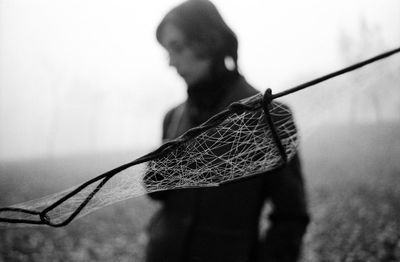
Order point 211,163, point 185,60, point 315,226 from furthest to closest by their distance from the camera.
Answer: point 315,226 → point 185,60 → point 211,163

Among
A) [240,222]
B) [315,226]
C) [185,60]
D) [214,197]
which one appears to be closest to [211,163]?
[214,197]

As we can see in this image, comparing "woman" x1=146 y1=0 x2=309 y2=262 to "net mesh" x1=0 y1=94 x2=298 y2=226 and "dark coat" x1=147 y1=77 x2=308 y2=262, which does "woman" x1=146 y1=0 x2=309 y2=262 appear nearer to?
"dark coat" x1=147 y1=77 x2=308 y2=262

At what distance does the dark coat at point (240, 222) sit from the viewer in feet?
4.38

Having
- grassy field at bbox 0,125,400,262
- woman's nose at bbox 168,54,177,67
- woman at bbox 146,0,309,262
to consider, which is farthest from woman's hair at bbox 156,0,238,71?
grassy field at bbox 0,125,400,262

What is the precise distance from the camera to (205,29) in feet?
5.14

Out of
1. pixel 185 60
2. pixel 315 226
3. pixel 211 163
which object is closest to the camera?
pixel 211 163

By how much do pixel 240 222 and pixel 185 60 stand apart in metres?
0.95

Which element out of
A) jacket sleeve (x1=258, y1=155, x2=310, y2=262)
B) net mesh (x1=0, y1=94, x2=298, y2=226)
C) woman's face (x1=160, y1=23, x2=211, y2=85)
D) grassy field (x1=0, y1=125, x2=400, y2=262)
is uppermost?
woman's face (x1=160, y1=23, x2=211, y2=85)

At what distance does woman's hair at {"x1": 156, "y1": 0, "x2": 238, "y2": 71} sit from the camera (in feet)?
5.09

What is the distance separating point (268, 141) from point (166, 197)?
31.0 inches

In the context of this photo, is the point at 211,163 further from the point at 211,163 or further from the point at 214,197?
the point at 214,197

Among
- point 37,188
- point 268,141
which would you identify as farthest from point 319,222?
point 37,188

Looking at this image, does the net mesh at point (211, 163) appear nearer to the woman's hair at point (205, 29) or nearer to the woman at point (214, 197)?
the woman at point (214, 197)

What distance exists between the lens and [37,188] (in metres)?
12.3
